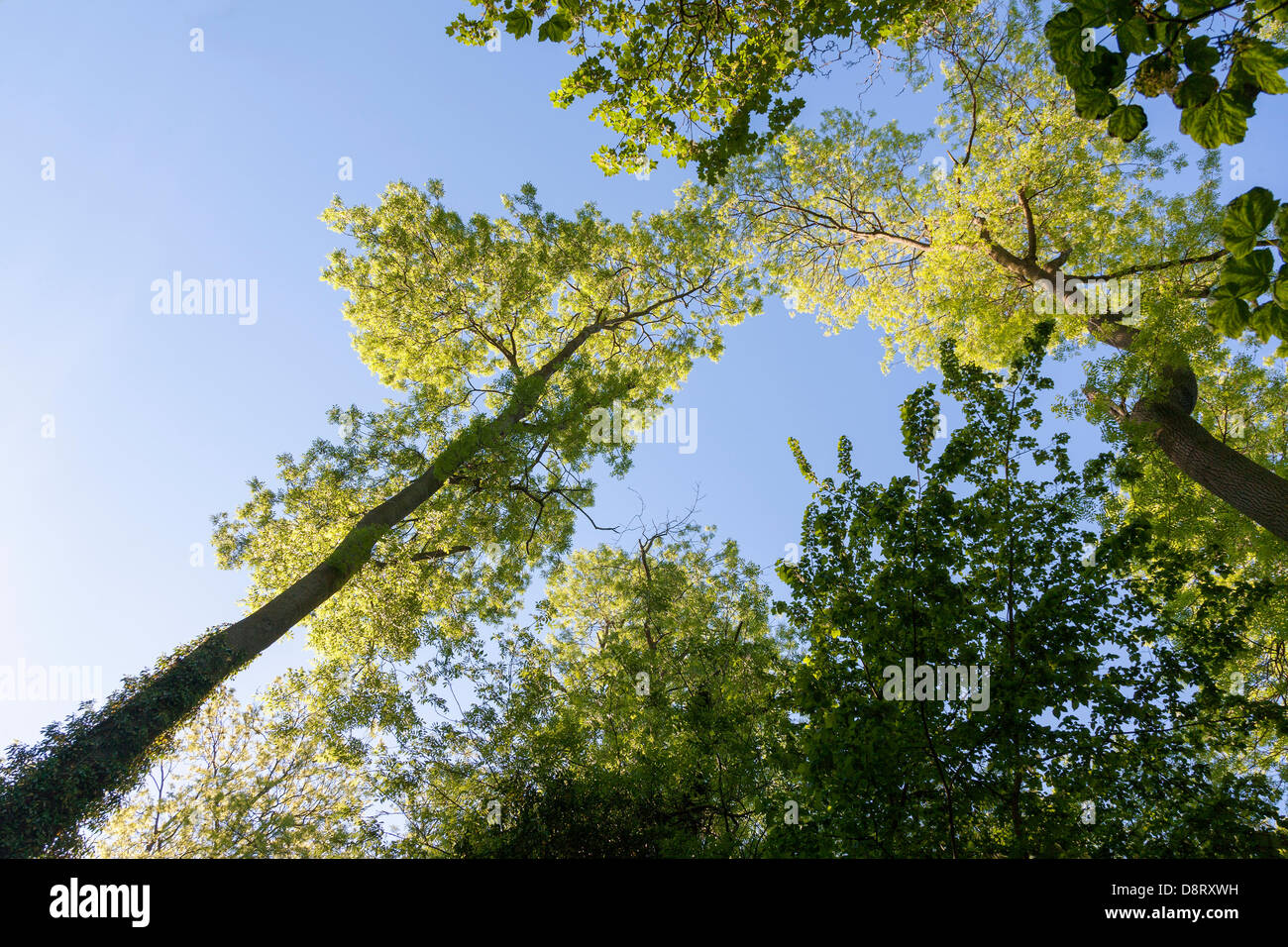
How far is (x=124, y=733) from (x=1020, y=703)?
10.0 metres

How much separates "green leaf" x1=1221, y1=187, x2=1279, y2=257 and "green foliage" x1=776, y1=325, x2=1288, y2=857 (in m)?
4.74

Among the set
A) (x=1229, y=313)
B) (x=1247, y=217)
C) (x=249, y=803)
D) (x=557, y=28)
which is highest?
(x=557, y=28)

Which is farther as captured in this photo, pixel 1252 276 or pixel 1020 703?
pixel 1020 703

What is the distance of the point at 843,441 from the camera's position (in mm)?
7453

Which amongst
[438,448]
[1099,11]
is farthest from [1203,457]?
[438,448]

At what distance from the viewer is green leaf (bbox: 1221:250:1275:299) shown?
174 centimetres

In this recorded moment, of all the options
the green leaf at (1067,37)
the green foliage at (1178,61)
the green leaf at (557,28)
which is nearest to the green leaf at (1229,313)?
the green foliage at (1178,61)

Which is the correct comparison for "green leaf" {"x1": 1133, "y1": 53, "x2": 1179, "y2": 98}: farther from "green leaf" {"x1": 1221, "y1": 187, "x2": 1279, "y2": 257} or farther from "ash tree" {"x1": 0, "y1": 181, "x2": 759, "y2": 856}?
"ash tree" {"x1": 0, "y1": 181, "x2": 759, "y2": 856}

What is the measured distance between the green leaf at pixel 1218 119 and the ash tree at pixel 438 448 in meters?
10.3

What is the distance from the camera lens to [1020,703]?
5.41 m

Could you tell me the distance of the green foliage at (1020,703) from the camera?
17.5 ft

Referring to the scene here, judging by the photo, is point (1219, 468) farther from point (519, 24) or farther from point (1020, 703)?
point (519, 24)
